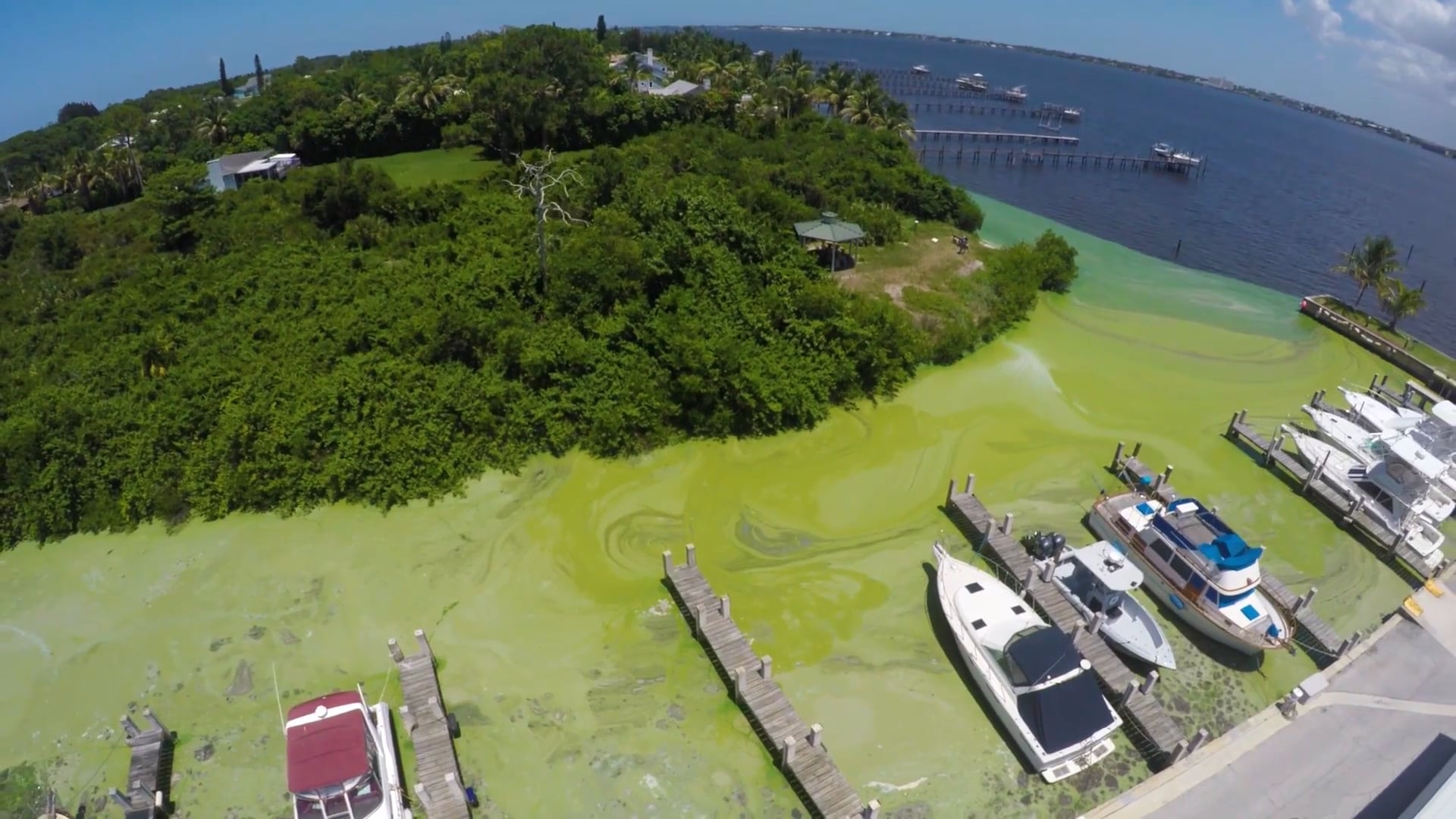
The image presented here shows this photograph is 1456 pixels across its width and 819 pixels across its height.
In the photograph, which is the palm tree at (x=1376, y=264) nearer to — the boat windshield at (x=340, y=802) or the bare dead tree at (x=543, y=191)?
the bare dead tree at (x=543, y=191)

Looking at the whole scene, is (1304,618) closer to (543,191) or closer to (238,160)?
(543,191)

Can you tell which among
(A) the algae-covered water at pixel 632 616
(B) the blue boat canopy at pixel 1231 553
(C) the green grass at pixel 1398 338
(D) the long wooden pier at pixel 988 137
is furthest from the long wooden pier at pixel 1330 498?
(D) the long wooden pier at pixel 988 137

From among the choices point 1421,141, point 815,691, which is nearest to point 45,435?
point 815,691

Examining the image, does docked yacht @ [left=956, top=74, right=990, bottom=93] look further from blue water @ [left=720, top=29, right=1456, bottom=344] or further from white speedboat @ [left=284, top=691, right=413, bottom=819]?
white speedboat @ [left=284, top=691, right=413, bottom=819]

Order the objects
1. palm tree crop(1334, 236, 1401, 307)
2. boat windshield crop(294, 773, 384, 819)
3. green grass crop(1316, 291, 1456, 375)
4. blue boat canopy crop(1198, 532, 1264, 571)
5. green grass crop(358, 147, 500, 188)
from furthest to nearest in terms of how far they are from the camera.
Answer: green grass crop(358, 147, 500, 188) → palm tree crop(1334, 236, 1401, 307) → green grass crop(1316, 291, 1456, 375) → blue boat canopy crop(1198, 532, 1264, 571) → boat windshield crop(294, 773, 384, 819)

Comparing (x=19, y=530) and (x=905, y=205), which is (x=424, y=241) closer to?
(x=19, y=530)

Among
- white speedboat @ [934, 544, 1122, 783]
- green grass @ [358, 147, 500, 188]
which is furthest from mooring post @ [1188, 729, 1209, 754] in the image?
green grass @ [358, 147, 500, 188]
